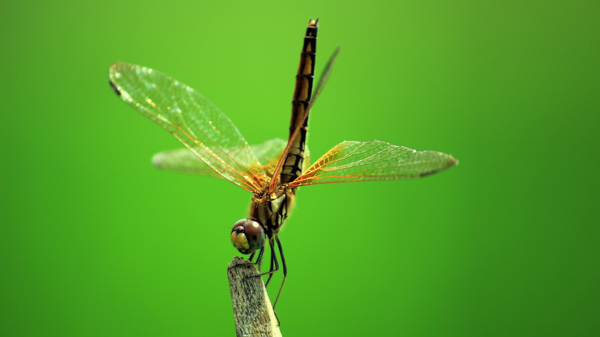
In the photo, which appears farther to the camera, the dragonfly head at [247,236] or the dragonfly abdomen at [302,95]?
the dragonfly abdomen at [302,95]

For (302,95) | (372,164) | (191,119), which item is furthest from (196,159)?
(372,164)

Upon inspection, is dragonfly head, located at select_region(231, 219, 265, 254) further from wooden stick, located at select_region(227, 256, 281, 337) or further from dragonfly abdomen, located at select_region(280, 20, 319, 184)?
dragonfly abdomen, located at select_region(280, 20, 319, 184)

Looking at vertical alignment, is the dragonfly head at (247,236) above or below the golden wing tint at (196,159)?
below

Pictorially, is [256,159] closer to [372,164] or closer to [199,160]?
[199,160]

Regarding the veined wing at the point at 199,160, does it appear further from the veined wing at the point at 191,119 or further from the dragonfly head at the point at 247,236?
the dragonfly head at the point at 247,236

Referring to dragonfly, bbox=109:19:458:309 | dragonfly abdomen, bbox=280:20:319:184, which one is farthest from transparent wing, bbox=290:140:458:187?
dragonfly abdomen, bbox=280:20:319:184

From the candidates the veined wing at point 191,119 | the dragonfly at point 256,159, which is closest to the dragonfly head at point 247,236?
the dragonfly at point 256,159

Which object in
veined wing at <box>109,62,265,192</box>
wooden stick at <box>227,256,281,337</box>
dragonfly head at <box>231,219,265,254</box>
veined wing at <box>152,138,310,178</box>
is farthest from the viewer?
veined wing at <box>152,138,310,178</box>

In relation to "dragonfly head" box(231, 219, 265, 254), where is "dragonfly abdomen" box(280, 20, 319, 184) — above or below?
above

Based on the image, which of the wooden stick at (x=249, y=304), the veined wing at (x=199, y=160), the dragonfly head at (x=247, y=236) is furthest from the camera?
the veined wing at (x=199, y=160)
